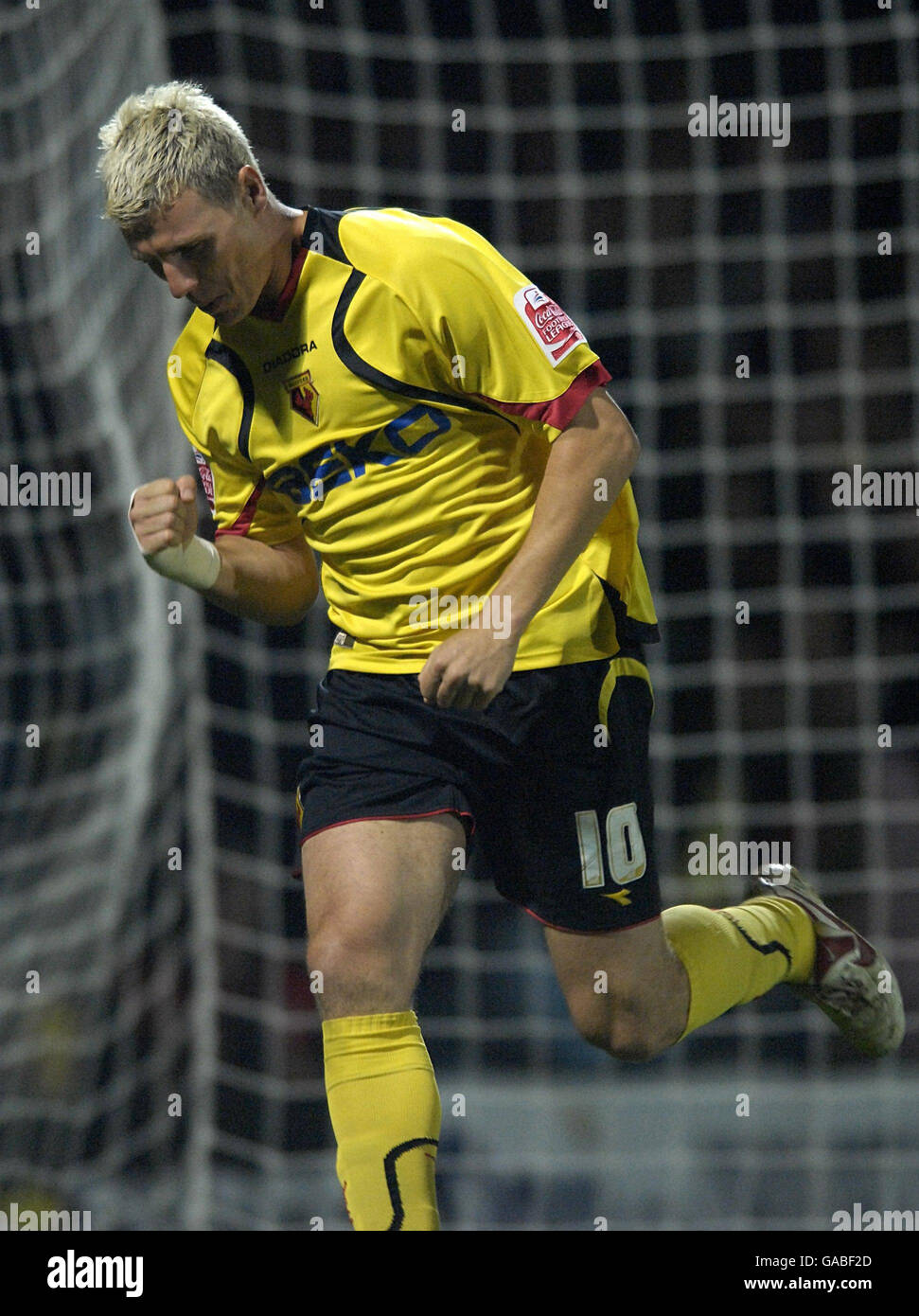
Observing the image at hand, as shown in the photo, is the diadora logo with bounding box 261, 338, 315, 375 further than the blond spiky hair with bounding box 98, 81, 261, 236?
Yes

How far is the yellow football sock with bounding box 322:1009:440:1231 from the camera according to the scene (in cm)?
205

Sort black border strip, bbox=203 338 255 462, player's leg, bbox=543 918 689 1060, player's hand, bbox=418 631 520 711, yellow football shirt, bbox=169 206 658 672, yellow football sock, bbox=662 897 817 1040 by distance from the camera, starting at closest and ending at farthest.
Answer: player's hand, bbox=418 631 520 711
yellow football shirt, bbox=169 206 658 672
black border strip, bbox=203 338 255 462
player's leg, bbox=543 918 689 1060
yellow football sock, bbox=662 897 817 1040

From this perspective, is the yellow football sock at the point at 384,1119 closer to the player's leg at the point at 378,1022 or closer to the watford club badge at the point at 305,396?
the player's leg at the point at 378,1022

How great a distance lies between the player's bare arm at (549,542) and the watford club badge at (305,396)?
1.02 ft

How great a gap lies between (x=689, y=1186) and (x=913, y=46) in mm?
3563

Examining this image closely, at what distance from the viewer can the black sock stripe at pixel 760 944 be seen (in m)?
2.70

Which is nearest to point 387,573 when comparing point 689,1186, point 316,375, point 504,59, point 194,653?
point 316,375

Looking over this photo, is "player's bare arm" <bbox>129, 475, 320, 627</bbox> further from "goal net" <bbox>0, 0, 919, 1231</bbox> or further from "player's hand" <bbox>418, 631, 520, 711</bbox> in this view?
"goal net" <bbox>0, 0, 919, 1231</bbox>

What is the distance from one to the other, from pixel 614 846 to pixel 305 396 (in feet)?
2.47

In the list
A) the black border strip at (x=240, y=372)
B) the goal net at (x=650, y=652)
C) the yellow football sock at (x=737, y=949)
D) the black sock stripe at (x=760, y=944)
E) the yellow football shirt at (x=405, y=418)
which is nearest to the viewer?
the yellow football shirt at (x=405, y=418)

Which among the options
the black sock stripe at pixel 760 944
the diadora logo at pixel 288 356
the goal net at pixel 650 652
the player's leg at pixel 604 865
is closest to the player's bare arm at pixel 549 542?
the player's leg at pixel 604 865

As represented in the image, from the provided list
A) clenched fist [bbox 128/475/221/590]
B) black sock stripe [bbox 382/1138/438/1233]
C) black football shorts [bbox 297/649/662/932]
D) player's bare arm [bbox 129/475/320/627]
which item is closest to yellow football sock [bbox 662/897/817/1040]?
black football shorts [bbox 297/649/662/932]

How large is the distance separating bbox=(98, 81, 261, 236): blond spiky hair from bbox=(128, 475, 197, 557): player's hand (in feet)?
1.02

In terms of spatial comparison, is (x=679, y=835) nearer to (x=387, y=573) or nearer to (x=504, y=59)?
(x=504, y=59)
